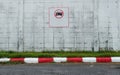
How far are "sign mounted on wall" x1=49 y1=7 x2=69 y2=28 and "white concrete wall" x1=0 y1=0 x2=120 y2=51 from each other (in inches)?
5.2

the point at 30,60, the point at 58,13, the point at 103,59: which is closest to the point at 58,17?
the point at 58,13

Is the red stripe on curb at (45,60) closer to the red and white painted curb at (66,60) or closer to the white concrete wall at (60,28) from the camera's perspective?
the red and white painted curb at (66,60)

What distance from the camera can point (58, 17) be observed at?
17.7 metres

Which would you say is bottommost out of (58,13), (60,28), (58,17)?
(60,28)

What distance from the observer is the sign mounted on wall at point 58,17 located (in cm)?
1764

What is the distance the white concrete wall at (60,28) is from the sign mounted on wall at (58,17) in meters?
0.13

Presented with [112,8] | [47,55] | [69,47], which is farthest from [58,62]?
[112,8]

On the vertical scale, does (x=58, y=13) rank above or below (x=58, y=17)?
above

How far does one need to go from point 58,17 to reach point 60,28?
48 cm

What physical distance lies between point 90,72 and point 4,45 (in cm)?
Answer: 752

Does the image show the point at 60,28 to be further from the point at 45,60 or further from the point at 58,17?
the point at 45,60

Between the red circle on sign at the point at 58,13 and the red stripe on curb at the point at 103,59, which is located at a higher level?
the red circle on sign at the point at 58,13

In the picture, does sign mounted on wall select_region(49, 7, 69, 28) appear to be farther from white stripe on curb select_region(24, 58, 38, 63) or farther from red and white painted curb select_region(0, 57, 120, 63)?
white stripe on curb select_region(24, 58, 38, 63)

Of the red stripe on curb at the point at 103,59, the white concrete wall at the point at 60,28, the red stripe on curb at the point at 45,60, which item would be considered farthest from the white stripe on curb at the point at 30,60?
the white concrete wall at the point at 60,28
